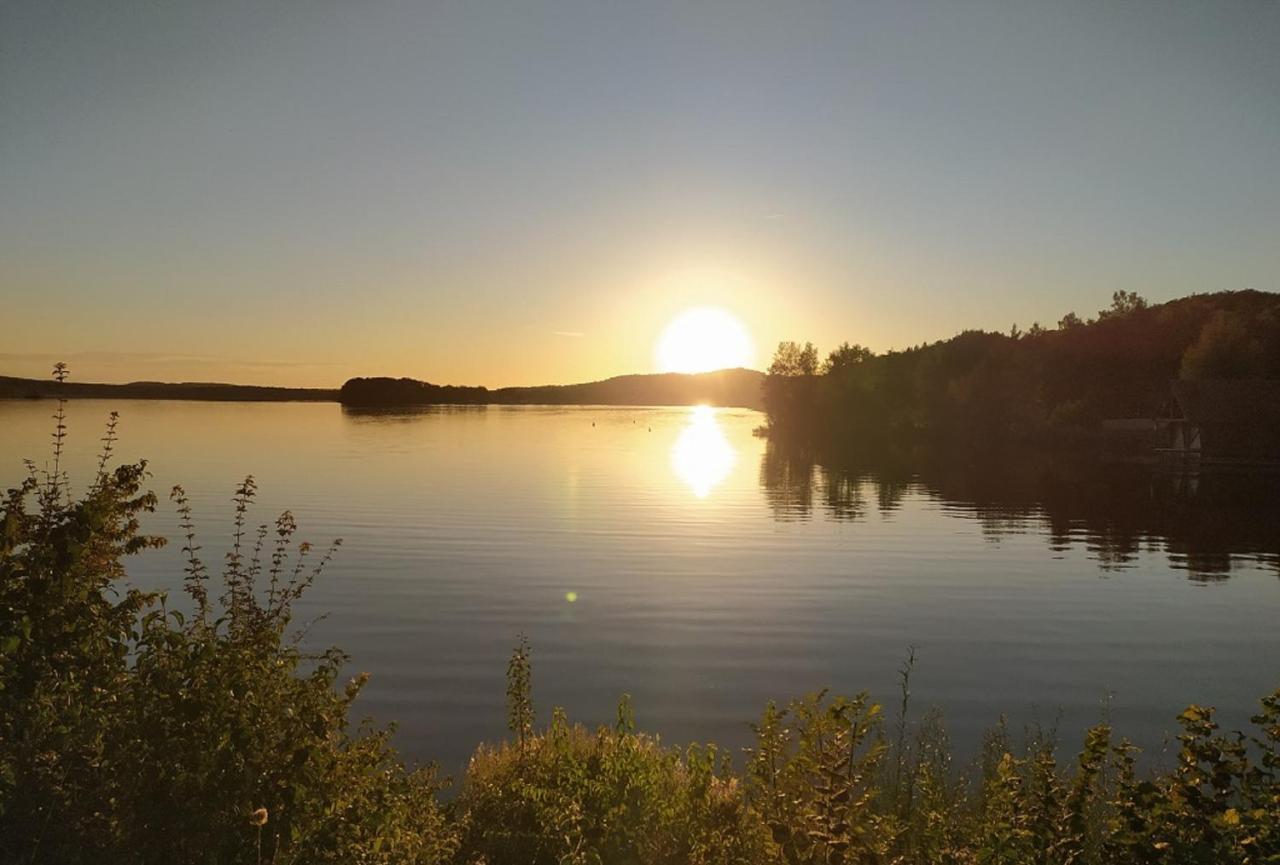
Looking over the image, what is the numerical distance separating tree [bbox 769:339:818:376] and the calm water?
348ft

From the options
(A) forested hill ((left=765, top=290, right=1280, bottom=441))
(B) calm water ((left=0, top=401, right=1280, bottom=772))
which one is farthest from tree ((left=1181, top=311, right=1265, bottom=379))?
(B) calm water ((left=0, top=401, right=1280, bottom=772))

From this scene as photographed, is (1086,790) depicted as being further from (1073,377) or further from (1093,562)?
(1073,377)

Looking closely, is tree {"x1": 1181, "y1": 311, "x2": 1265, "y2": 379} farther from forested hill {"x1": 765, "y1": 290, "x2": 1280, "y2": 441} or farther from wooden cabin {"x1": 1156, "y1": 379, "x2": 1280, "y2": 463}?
wooden cabin {"x1": 1156, "y1": 379, "x2": 1280, "y2": 463}

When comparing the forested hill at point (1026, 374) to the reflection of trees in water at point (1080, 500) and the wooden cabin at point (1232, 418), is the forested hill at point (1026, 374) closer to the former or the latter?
the wooden cabin at point (1232, 418)

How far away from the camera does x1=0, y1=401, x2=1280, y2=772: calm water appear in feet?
60.7

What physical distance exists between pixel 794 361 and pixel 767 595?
14528 cm

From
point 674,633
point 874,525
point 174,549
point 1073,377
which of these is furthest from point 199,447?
point 1073,377

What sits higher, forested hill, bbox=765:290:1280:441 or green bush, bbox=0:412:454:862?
forested hill, bbox=765:290:1280:441

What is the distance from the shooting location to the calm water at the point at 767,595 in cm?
1850

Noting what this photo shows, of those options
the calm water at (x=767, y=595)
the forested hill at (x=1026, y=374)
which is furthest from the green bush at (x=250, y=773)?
the forested hill at (x=1026, y=374)

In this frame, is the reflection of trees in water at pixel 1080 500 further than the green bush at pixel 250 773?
Yes

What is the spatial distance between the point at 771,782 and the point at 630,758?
3.75 meters

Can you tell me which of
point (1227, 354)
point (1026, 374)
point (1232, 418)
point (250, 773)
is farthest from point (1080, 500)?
point (1026, 374)

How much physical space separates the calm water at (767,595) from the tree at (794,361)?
106115mm
